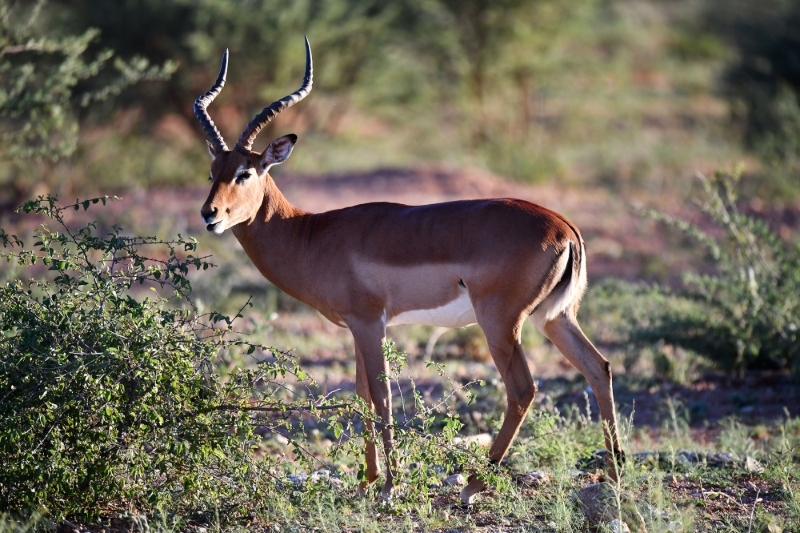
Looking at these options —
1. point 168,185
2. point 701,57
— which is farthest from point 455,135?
point 701,57

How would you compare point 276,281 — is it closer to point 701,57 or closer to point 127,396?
point 127,396

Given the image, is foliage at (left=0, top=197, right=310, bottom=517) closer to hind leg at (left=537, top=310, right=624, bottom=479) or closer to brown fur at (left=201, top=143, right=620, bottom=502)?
brown fur at (left=201, top=143, right=620, bottom=502)

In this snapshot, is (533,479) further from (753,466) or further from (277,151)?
(277,151)

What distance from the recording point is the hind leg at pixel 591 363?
216 inches

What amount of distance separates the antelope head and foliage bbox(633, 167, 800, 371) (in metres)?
3.20

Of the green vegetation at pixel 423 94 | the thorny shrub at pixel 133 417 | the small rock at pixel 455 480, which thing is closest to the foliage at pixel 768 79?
the green vegetation at pixel 423 94

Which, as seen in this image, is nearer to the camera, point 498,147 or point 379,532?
point 379,532

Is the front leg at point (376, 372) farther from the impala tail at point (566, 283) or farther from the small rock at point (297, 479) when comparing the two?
the impala tail at point (566, 283)

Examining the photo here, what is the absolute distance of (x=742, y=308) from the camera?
8195 mm

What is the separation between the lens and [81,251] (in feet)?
16.6

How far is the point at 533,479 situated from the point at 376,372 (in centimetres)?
111

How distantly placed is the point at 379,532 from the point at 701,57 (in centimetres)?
3316

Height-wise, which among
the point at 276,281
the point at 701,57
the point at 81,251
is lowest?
the point at 701,57

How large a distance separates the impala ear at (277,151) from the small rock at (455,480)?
230 centimetres
